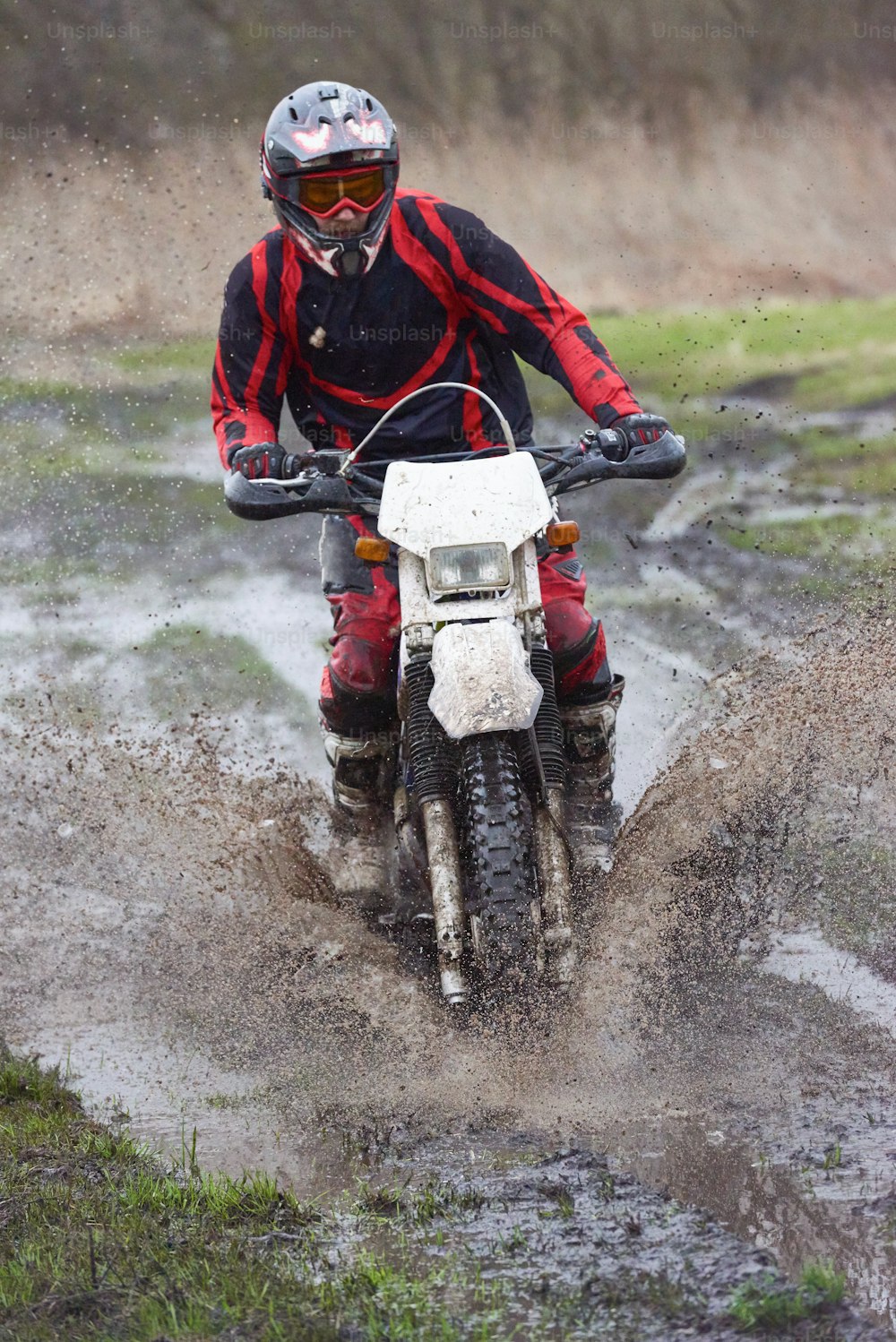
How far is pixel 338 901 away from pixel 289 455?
5.55ft

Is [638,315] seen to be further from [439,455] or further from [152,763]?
[439,455]

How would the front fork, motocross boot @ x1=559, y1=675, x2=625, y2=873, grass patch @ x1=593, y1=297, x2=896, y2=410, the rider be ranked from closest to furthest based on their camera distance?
1. the front fork
2. the rider
3. motocross boot @ x1=559, y1=675, x2=625, y2=873
4. grass patch @ x1=593, y1=297, x2=896, y2=410

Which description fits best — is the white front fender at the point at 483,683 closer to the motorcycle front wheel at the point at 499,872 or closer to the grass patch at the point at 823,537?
the motorcycle front wheel at the point at 499,872

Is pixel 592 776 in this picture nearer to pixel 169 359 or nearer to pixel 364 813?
pixel 364 813

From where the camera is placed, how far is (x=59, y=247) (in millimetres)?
11773

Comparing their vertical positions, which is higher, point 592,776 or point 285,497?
point 285,497

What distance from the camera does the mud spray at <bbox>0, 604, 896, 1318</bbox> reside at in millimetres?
3635

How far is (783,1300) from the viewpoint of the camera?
2.72m

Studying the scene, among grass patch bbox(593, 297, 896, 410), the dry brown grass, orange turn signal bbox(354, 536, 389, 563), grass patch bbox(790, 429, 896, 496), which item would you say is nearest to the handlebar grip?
orange turn signal bbox(354, 536, 389, 563)

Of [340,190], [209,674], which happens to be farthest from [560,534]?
[209,674]

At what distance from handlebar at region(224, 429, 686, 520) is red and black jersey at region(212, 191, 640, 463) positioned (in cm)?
40

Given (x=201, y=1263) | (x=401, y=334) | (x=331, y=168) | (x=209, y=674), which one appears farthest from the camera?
(x=209, y=674)

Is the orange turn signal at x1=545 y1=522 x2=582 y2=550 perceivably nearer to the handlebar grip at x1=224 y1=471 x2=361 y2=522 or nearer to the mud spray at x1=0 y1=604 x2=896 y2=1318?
the handlebar grip at x1=224 y1=471 x2=361 y2=522

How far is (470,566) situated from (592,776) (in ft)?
4.34
